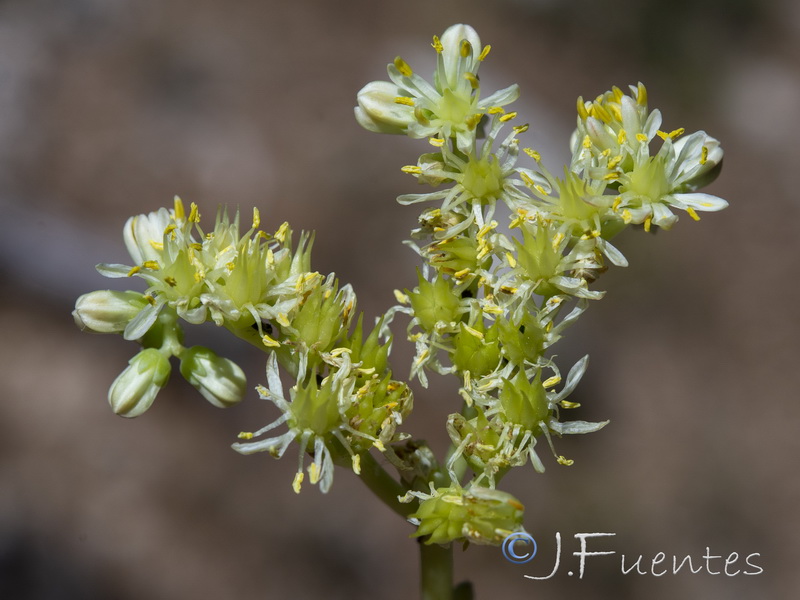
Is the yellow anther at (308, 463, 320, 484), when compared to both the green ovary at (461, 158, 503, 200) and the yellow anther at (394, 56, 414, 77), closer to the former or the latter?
the green ovary at (461, 158, 503, 200)

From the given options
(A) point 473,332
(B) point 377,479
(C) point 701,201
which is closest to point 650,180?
(C) point 701,201

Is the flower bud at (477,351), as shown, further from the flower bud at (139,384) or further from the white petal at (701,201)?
the flower bud at (139,384)

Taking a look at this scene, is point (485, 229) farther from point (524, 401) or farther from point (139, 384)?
point (139, 384)

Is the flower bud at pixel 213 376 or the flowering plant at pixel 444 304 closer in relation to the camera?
the flowering plant at pixel 444 304

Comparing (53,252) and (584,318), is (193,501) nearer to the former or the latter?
(53,252)

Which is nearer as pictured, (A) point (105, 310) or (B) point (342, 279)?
(A) point (105, 310)

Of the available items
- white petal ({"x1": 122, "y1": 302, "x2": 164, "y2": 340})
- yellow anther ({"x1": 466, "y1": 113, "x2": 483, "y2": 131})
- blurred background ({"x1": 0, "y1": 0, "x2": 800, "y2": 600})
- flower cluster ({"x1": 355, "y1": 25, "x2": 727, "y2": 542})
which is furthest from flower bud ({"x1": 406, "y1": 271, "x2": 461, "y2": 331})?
blurred background ({"x1": 0, "y1": 0, "x2": 800, "y2": 600})

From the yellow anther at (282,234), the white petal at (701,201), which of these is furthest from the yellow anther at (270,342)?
the white petal at (701,201)

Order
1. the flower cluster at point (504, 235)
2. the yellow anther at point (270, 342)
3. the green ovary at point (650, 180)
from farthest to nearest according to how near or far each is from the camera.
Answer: the green ovary at point (650, 180) < the flower cluster at point (504, 235) < the yellow anther at point (270, 342)
